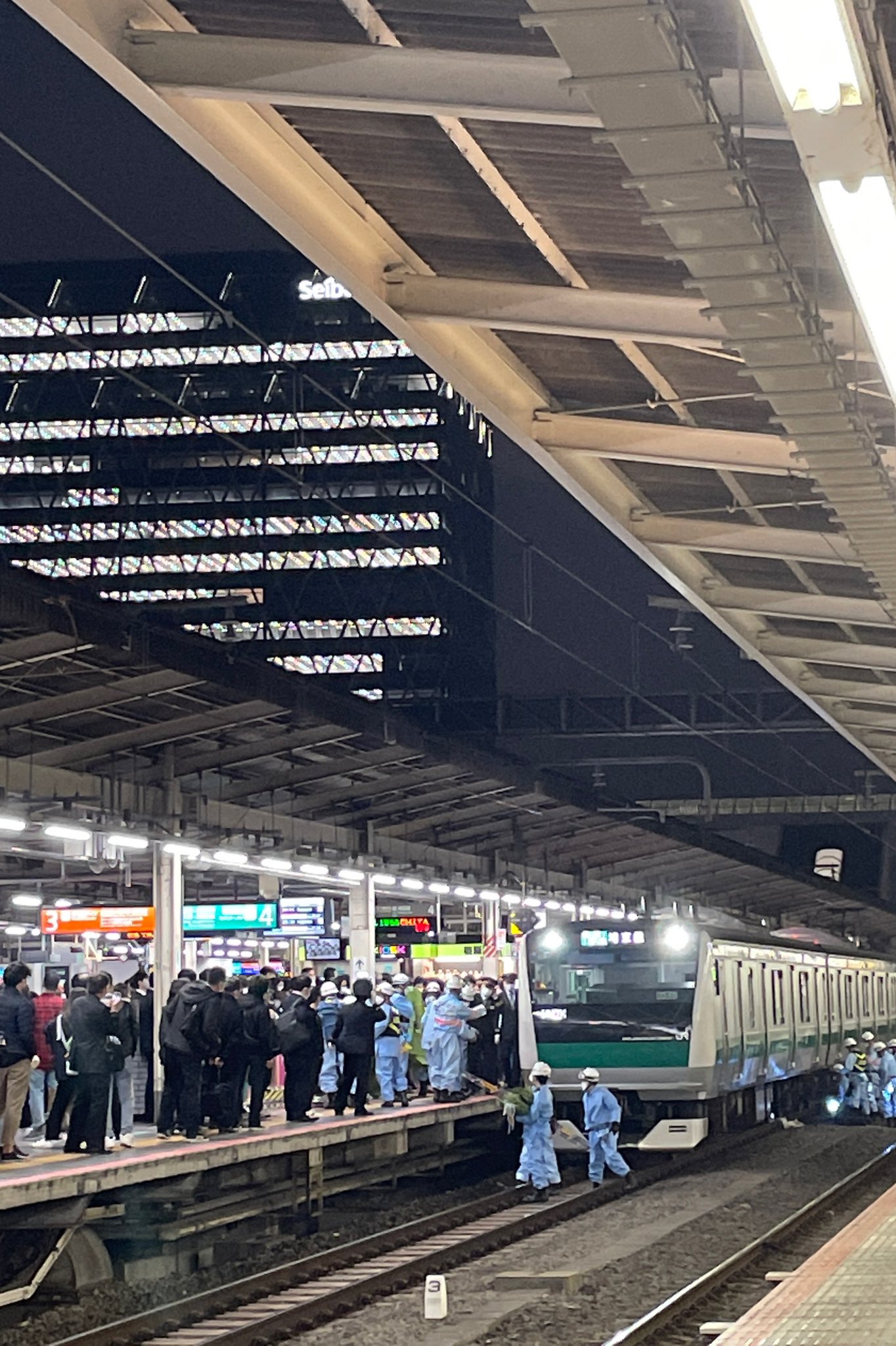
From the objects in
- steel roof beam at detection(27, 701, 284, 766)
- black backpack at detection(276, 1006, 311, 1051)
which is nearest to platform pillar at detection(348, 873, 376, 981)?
black backpack at detection(276, 1006, 311, 1051)

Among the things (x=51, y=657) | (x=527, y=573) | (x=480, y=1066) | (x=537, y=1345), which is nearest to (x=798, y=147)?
(x=537, y=1345)

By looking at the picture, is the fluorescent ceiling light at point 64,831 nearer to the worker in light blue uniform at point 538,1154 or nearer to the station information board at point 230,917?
the worker in light blue uniform at point 538,1154

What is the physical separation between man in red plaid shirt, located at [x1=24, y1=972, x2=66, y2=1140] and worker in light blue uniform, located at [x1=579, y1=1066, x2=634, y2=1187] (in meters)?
5.12

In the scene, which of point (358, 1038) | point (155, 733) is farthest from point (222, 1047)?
point (155, 733)

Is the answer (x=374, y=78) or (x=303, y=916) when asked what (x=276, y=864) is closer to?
(x=303, y=916)

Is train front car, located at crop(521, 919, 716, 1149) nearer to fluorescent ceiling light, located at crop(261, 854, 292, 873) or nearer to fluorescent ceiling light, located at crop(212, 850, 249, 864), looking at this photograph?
fluorescent ceiling light, located at crop(261, 854, 292, 873)

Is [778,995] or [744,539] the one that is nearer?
[744,539]

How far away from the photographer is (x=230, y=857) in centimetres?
2025

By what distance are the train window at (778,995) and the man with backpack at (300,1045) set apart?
27.7ft

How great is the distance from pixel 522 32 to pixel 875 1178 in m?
17.4

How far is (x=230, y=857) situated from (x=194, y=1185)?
18.1ft

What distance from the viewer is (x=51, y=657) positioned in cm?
1398

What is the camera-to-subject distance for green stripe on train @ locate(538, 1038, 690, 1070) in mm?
20656

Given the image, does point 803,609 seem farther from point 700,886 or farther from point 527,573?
Answer: point 700,886
